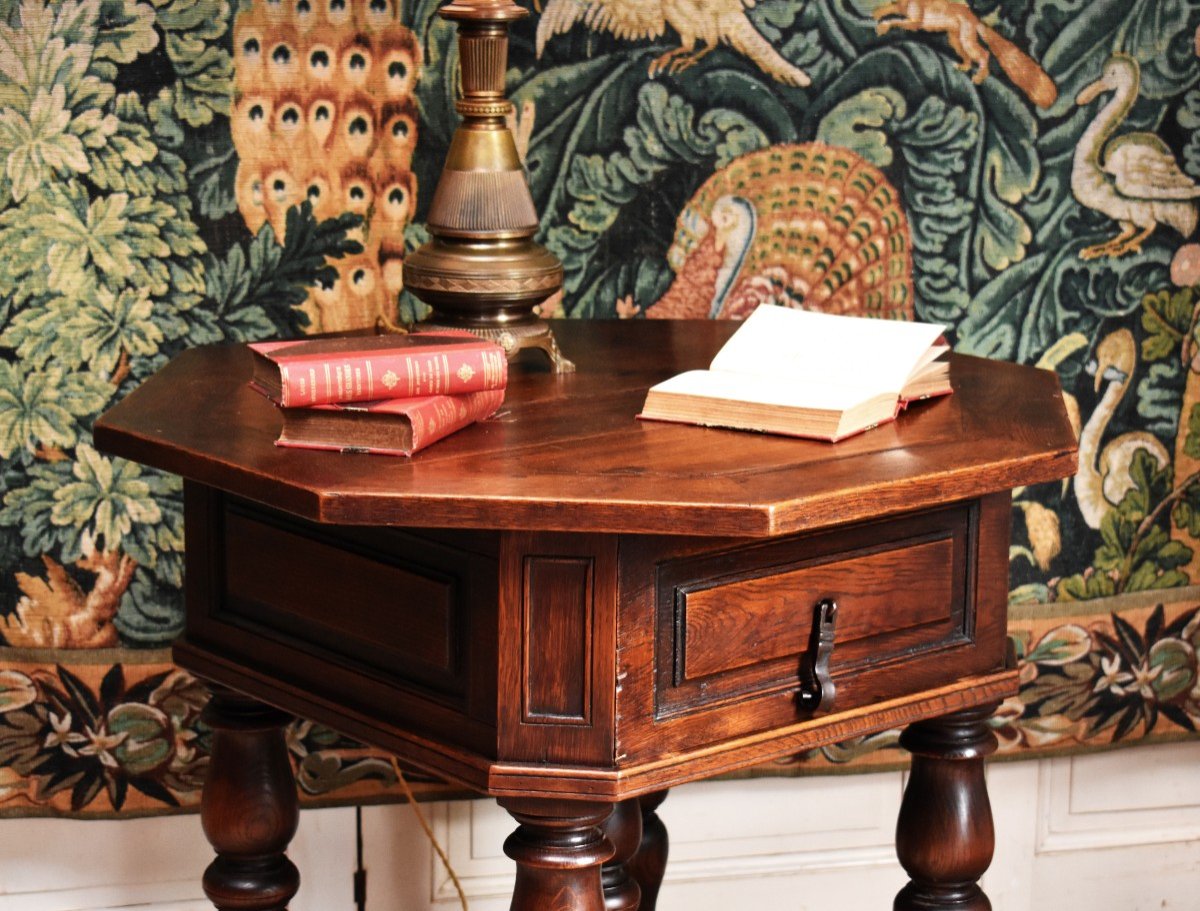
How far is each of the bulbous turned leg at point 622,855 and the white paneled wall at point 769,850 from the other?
286mm

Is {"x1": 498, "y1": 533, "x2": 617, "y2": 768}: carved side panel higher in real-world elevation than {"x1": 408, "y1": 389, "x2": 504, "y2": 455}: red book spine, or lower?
lower

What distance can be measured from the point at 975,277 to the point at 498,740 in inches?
39.4

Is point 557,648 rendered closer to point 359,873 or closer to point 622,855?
point 622,855

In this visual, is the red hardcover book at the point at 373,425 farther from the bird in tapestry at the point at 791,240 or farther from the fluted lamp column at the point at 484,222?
the bird in tapestry at the point at 791,240

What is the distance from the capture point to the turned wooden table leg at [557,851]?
109 centimetres

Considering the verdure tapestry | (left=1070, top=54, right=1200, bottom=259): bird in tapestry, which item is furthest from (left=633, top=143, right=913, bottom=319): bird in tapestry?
(left=1070, top=54, right=1200, bottom=259): bird in tapestry

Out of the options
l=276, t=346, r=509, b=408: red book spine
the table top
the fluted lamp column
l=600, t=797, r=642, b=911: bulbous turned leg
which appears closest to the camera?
the table top

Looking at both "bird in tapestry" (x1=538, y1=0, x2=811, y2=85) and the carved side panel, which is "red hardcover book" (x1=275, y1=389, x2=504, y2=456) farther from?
"bird in tapestry" (x1=538, y1=0, x2=811, y2=85)

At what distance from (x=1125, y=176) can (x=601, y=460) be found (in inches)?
39.3

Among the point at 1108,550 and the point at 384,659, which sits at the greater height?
the point at 384,659

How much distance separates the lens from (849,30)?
1.76 metres

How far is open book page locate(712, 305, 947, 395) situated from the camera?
1.29 metres

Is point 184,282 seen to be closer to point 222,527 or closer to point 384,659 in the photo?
point 222,527

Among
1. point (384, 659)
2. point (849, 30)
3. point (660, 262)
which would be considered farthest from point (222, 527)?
point (849, 30)
